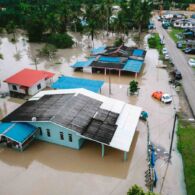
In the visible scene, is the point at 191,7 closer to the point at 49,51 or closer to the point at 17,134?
the point at 49,51

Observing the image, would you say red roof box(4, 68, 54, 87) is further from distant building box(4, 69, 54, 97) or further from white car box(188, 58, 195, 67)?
white car box(188, 58, 195, 67)

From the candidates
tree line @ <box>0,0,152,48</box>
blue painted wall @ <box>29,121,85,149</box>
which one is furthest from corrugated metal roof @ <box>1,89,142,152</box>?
tree line @ <box>0,0,152,48</box>

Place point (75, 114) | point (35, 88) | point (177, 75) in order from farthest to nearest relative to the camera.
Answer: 1. point (177, 75)
2. point (35, 88)
3. point (75, 114)

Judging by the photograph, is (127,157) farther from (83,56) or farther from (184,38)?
(184,38)

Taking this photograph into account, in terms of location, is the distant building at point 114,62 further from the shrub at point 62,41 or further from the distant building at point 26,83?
the shrub at point 62,41

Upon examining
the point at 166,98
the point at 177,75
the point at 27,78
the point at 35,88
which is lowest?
the point at 166,98

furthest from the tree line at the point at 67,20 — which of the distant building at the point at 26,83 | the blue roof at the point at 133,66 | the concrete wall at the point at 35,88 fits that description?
the concrete wall at the point at 35,88

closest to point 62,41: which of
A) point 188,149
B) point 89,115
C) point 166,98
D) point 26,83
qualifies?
point 26,83
